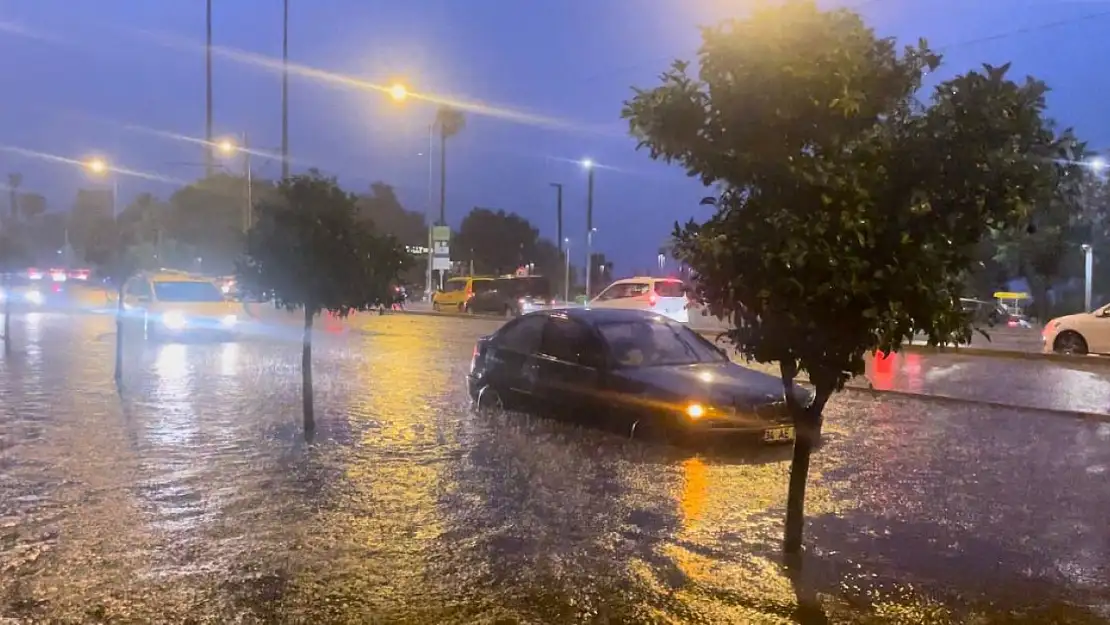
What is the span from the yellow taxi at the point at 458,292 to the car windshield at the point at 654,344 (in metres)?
33.5

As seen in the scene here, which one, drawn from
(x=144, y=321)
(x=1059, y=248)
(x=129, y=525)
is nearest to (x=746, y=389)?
(x=129, y=525)

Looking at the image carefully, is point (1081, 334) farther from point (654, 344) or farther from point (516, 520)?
point (516, 520)

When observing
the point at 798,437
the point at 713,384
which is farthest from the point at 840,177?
the point at 713,384

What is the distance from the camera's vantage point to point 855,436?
11523 millimetres

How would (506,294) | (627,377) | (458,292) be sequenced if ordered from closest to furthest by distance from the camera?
1. (627,377)
2. (506,294)
3. (458,292)

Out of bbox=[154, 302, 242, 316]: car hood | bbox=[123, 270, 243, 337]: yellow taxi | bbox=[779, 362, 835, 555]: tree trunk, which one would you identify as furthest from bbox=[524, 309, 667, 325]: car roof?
bbox=[154, 302, 242, 316]: car hood

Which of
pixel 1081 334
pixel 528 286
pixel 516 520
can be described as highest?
pixel 528 286

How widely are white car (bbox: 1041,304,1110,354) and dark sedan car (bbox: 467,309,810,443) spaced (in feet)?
48.7

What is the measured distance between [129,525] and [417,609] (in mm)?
2757

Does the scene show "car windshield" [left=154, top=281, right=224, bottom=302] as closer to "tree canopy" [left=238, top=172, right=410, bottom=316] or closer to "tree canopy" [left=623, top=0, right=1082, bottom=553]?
"tree canopy" [left=238, top=172, right=410, bottom=316]

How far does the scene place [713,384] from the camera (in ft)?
33.5

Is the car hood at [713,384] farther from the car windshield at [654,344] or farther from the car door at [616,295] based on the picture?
the car door at [616,295]

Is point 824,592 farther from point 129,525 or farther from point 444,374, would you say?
point 444,374

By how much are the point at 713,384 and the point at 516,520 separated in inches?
131
